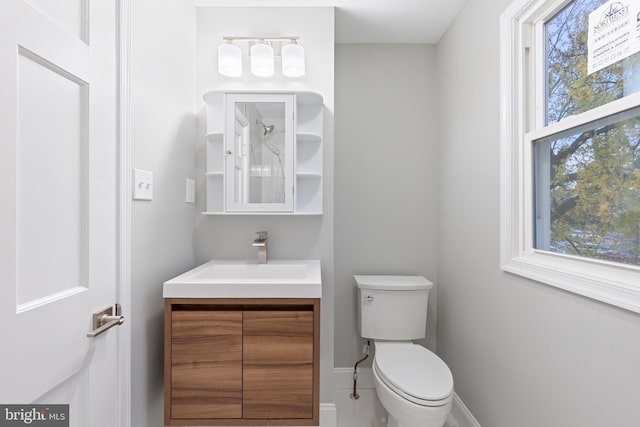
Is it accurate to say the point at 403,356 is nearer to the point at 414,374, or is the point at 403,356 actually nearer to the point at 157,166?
the point at 414,374

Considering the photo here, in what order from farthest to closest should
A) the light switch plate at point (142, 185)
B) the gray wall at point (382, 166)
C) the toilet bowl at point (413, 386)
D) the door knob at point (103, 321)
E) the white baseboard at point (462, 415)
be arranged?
the gray wall at point (382, 166)
the white baseboard at point (462, 415)
the toilet bowl at point (413, 386)
the light switch plate at point (142, 185)
the door knob at point (103, 321)

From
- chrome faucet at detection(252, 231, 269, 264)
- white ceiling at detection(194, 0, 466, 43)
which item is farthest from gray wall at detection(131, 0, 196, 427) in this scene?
white ceiling at detection(194, 0, 466, 43)

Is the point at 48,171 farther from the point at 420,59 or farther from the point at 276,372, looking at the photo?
the point at 420,59

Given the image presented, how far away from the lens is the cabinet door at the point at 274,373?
48.0 inches

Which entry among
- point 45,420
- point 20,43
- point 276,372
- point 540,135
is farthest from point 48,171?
point 540,135

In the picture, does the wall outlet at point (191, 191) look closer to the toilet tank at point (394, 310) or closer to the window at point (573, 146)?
the toilet tank at point (394, 310)

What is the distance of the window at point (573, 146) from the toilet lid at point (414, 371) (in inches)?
23.1

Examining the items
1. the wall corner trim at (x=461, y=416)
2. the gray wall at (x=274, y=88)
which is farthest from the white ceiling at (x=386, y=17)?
the wall corner trim at (x=461, y=416)

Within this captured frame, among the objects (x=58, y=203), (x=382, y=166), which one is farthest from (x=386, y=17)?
(x=58, y=203)

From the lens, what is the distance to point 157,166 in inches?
52.9

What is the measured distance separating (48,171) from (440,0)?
201cm

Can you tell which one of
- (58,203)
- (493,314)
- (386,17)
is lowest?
(493,314)

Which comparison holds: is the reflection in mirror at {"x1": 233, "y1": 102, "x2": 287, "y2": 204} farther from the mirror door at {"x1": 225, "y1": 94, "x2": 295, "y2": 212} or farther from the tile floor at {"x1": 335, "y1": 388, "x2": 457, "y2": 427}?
the tile floor at {"x1": 335, "y1": 388, "x2": 457, "y2": 427}

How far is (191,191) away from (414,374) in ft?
4.84
